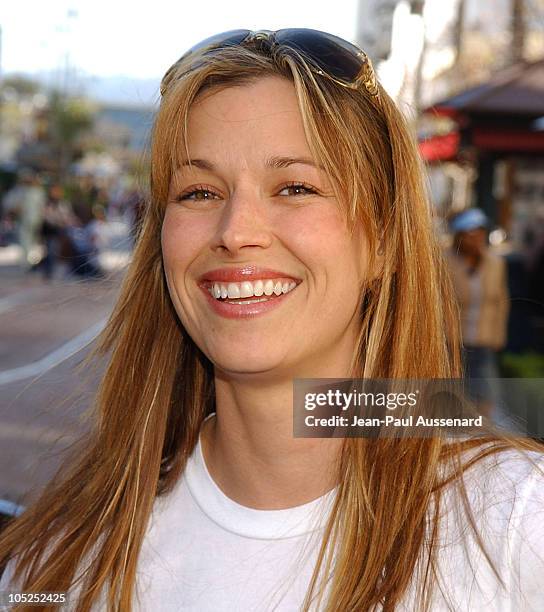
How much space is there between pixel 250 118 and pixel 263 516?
0.71 metres

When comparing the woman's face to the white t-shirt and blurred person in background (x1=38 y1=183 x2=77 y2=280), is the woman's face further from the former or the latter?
blurred person in background (x1=38 y1=183 x2=77 y2=280)

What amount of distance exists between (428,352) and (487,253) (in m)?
4.66

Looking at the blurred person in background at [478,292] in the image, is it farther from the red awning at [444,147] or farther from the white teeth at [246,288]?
the white teeth at [246,288]

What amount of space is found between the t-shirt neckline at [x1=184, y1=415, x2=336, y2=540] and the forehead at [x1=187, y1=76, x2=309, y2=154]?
0.63 metres

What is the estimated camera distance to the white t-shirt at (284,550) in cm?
139

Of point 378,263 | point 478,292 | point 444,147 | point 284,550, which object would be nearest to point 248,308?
point 378,263

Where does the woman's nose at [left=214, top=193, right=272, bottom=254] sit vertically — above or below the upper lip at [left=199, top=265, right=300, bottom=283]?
above

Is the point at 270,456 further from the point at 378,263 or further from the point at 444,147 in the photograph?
the point at 444,147

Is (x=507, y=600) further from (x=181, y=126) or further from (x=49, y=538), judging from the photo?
(x=181, y=126)

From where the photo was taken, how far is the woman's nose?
160 cm

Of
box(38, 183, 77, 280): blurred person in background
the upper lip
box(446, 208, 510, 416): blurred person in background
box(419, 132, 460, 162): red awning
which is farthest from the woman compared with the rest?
box(38, 183, 77, 280): blurred person in background

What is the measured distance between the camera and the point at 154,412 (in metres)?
1.92

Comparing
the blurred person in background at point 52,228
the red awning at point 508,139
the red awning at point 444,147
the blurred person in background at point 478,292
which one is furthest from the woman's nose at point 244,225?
the blurred person in background at point 52,228

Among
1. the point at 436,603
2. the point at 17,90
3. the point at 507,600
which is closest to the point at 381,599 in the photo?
the point at 436,603
